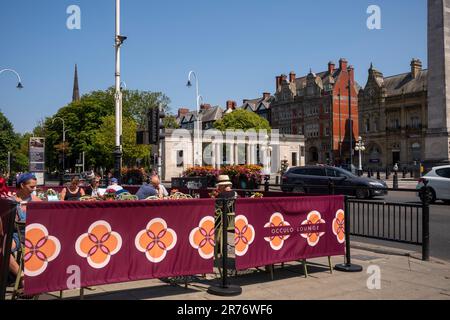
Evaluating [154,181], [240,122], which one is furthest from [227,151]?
[154,181]

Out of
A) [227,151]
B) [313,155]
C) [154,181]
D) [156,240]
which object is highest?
[227,151]

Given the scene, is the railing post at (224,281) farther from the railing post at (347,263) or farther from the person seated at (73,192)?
the person seated at (73,192)

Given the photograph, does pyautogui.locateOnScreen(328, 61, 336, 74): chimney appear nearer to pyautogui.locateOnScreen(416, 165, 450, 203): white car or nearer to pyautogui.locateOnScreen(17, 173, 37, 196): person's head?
pyautogui.locateOnScreen(416, 165, 450, 203): white car

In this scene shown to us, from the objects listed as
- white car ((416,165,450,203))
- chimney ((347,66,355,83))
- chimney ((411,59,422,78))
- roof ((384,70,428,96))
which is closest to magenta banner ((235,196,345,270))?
white car ((416,165,450,203))

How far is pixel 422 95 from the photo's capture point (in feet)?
243

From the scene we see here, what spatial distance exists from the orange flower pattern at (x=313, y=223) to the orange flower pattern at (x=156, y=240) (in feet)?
7.46

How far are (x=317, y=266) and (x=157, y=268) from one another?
3.35m

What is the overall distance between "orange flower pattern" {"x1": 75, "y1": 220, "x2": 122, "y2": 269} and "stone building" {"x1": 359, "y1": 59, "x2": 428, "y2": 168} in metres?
72.1

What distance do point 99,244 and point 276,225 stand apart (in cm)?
260

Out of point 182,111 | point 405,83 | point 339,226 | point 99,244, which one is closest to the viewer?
point 99,244

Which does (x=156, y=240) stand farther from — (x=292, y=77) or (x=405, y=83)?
(x=292, y=77)

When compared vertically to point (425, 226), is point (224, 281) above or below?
below

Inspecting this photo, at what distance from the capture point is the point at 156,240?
5.45 m

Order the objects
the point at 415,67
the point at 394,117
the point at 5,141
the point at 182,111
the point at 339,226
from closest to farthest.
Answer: the point at 339,226
the point at 5,141
the point at 415,67
the point at 394,117
the point at 182,111
